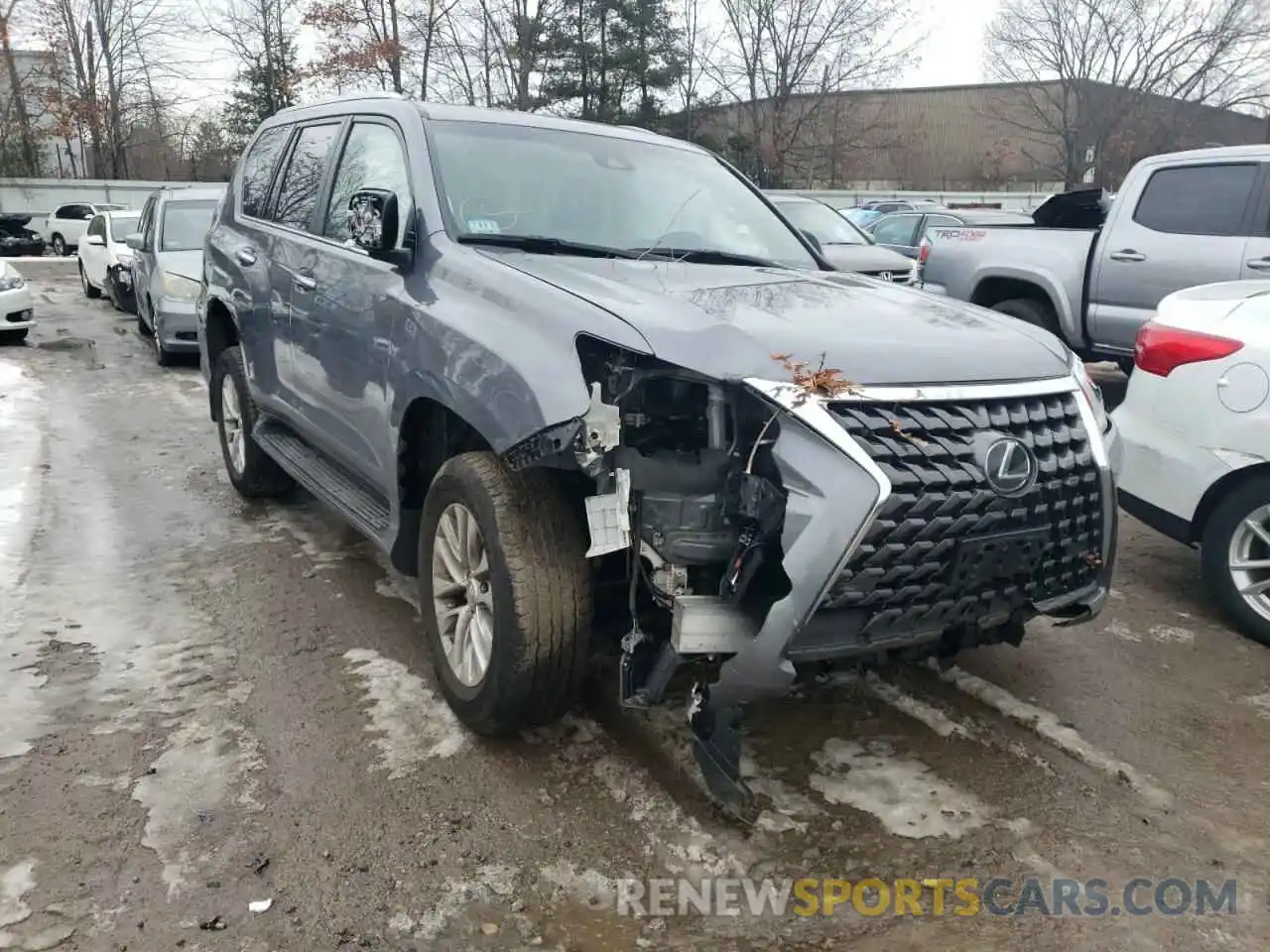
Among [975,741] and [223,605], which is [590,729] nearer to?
[975,741]

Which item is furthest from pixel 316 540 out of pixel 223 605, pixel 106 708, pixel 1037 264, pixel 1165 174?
pixel 1165 174

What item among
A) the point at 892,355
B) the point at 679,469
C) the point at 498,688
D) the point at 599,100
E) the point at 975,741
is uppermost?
the point at 599,100

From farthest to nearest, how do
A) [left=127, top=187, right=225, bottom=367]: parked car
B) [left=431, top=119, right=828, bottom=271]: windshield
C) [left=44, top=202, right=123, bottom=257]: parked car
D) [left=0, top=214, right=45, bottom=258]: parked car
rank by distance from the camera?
[left=44, top=202, right=123, bottom=257]: parked car
[left=0, top=214, right=45, bottom=258]: parked car
[left=127, top=187, right=225, bottom=367]: parked car
[left=431, top=119, right=828, bottom=271]: windshield

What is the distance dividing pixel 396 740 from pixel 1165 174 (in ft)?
24.4

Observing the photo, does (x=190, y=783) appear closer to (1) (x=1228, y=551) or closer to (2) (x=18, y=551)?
(2) (x=18, y=551)

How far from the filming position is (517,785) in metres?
3.12

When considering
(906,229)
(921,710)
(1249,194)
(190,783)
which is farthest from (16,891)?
(906,229)

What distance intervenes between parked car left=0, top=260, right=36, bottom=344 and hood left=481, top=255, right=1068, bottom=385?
10883mm

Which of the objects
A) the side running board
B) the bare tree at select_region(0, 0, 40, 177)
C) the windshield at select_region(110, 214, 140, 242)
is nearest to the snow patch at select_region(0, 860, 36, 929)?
the side running board

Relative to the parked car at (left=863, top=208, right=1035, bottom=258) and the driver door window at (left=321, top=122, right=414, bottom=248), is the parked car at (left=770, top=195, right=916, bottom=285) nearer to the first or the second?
the parked car at (left=863, top=208, right=1035, bottom=258)

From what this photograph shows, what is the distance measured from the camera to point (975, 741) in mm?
3395

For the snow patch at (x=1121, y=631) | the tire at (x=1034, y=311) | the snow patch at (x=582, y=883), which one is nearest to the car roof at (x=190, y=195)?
the tire at (x=1034, y=311)

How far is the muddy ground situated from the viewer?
2.56 meters

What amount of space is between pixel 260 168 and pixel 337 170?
51.1 inches
